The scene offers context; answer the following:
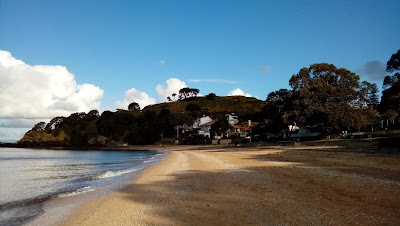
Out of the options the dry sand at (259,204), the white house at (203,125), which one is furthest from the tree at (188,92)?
the dry sand at (259,204)

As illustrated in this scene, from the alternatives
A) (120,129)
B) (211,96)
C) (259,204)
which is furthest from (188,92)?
(259,204)

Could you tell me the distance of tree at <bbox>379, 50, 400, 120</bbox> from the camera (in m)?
30.3

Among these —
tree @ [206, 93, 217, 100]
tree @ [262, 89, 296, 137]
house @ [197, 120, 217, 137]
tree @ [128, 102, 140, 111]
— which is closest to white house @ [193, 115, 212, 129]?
house @ [197, 120, 217, 137]

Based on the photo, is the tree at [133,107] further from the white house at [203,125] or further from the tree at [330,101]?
the tree at [330,101]

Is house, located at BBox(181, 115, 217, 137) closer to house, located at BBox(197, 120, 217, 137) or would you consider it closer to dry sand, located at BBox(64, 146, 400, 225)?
house, located at BBox(197, 120, 217, 137)

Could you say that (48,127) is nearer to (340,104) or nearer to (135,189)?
(340,104)

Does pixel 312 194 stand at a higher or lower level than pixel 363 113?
lower

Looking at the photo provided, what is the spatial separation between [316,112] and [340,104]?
4.19 meters

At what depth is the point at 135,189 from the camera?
13.1 meters

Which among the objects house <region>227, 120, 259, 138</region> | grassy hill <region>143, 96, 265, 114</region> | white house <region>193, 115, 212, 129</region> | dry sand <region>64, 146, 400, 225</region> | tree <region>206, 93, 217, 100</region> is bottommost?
dry sand <region>64, 146, 400, 225</region>

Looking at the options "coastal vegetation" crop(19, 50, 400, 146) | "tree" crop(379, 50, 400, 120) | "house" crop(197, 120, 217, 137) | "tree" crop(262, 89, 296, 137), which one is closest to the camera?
"tree" crop(379, 50, 400, 120)

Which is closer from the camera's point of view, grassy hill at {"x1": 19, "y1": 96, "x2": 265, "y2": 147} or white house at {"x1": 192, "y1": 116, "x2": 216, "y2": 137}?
white house at {"x1": 192, "y1": 116, "x2": 216, "y2": 137}

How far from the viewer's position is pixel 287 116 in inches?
1898

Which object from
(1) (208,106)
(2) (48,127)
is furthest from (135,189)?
(2) (48,127)
